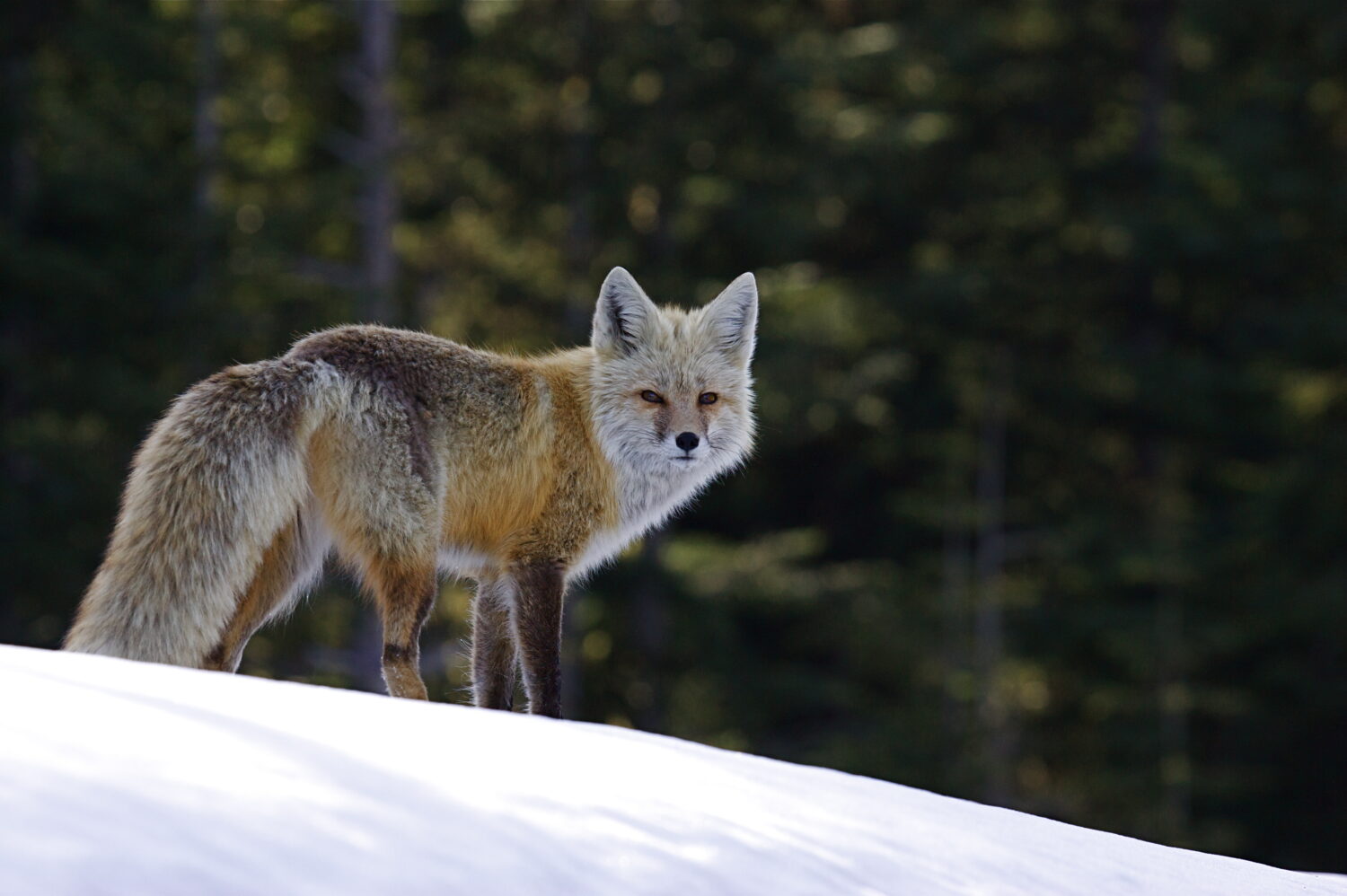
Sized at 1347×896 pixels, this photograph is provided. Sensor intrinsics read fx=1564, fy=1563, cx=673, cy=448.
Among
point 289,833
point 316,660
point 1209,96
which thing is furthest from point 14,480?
point 1209,96

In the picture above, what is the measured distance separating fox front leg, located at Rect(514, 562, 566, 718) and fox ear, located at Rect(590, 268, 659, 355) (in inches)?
38.8

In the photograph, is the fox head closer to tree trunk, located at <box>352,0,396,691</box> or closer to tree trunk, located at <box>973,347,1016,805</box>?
tree trunk, located at <box>352,0,396,691</box>

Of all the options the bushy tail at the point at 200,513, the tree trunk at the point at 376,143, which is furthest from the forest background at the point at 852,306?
the bushy tail at the point at 200,513

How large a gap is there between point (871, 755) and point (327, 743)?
1654 centimetres

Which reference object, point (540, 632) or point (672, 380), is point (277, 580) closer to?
point (540, 632)

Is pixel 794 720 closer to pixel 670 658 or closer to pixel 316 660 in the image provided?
pixel 670 658

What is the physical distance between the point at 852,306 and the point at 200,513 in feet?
51.0

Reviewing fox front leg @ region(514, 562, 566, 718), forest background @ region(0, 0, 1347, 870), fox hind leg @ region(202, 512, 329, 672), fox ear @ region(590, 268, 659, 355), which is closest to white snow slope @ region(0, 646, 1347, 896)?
fox hind leg @ region(202, 512, 329, 672)

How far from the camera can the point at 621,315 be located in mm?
5586

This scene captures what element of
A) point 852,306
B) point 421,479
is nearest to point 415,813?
point 421,479

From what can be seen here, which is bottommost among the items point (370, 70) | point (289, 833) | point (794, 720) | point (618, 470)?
point (794, 720)

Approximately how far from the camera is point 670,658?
18.5m

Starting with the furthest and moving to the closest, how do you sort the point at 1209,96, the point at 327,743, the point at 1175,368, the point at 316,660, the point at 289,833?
the point at 1209,96 < the point at 1175,368 < the point at 316,660 < the point at 327,743 < the point at 289,833

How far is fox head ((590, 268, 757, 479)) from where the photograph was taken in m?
5.35
